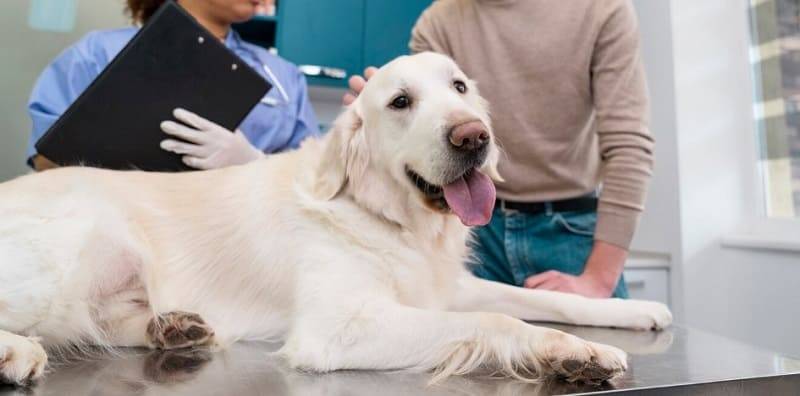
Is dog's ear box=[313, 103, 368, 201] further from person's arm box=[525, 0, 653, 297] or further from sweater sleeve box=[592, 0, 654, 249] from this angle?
sweater sleeve box=[592, 0, 654, 249]

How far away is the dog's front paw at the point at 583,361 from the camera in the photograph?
0.71 meters

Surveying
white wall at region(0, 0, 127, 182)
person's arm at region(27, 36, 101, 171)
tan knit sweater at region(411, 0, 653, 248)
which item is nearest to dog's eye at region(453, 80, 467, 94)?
tan knit sweater at region(411, 0, 653, 248)

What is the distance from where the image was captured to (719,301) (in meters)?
2.11

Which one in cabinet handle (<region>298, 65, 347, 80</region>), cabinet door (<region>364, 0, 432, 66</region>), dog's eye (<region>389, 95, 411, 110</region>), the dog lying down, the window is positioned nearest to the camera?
the dog lying down

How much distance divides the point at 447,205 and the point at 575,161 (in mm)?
739

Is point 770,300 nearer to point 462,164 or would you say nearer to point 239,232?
point 462,164

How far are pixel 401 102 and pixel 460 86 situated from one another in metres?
0.15

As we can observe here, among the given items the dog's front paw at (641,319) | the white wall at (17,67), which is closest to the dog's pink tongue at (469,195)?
the dog's front paw at (641,319)

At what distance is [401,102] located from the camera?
1038 millimetres

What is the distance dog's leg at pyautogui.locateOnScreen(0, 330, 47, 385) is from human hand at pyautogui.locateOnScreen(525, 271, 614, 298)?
3.22 feet

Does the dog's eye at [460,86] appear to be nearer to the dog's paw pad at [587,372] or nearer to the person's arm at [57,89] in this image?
the dog's paw pad at [587,372]

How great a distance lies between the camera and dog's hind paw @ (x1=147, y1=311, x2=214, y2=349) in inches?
37.6

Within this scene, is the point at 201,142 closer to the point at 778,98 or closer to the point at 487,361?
the point at 487,361

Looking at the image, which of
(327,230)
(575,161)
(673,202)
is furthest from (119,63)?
(673,202)
